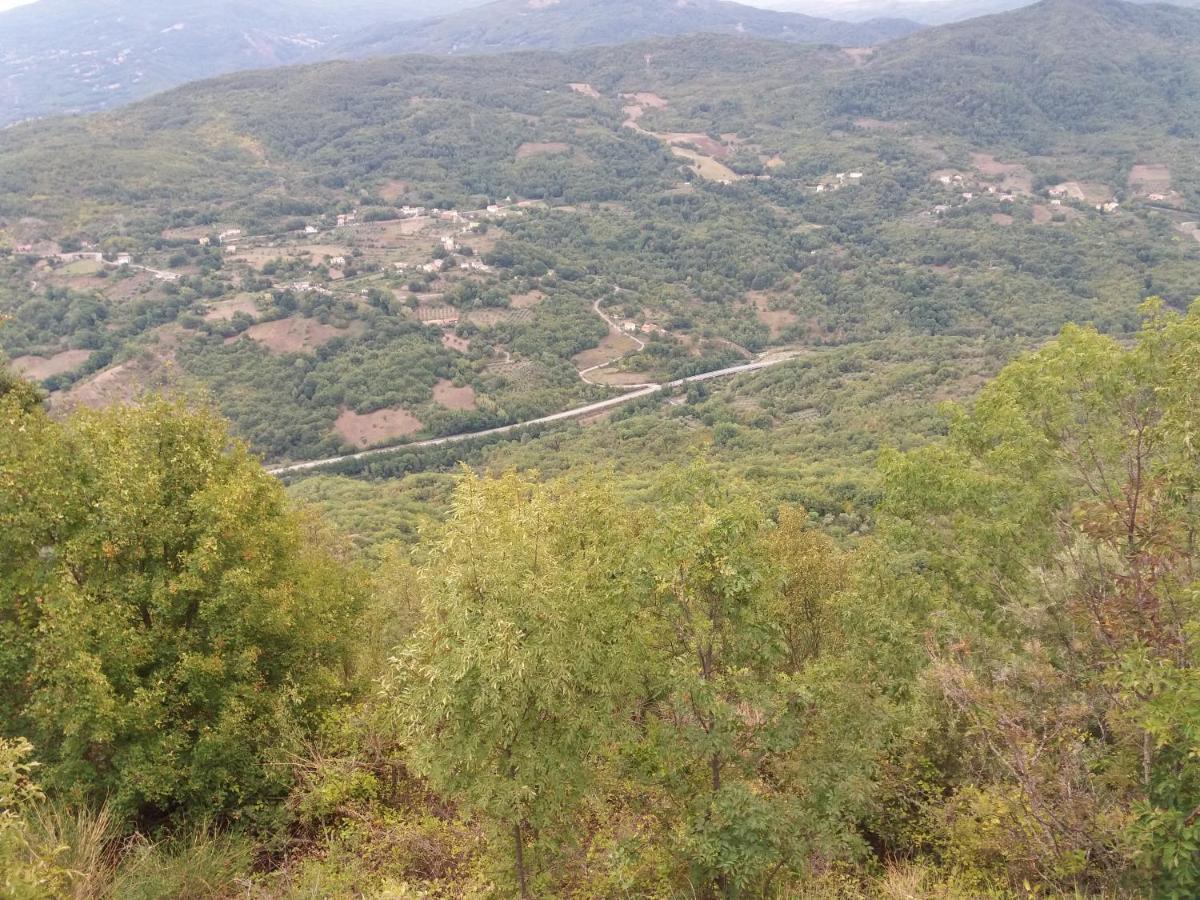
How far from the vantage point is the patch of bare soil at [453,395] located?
98.8m

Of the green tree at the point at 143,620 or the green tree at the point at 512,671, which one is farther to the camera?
the green tree at the point at 143,620

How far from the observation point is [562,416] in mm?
98500

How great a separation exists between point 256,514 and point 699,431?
69.3 m

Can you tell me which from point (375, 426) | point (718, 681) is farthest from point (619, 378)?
point (718, 681)

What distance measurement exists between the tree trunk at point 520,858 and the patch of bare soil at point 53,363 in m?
105

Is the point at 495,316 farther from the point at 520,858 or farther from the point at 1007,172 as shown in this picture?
the point at 1007,172

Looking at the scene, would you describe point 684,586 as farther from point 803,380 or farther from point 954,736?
point 803,380

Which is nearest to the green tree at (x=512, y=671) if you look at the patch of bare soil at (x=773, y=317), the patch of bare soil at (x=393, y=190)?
the patch of bare soil at (x=773, y=317)

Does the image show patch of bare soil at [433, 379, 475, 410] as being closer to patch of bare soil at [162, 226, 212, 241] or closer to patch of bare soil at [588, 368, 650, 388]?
patch of bare soil at [588, 368, 650, 388]

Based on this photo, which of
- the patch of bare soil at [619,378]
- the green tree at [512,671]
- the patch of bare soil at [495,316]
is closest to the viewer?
the green tree at [512,671]

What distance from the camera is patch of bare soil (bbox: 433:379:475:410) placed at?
9881 cm

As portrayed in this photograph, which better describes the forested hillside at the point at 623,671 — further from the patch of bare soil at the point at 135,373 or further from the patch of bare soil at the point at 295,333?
the patch of bare soil at the point at 295,333

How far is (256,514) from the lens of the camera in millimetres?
14359

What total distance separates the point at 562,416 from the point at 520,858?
89036 millimetres
